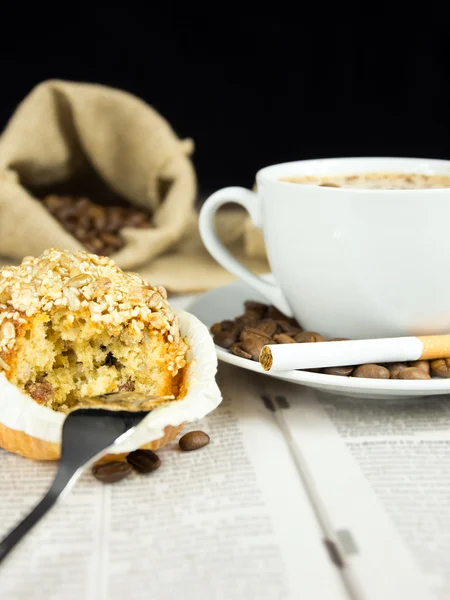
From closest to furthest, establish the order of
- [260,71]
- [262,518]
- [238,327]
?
1. [262,518]
2. [238,327]
3. [260,71]

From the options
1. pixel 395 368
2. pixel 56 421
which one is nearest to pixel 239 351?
pixel 395 368

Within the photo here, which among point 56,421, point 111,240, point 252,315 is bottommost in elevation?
point 111,240

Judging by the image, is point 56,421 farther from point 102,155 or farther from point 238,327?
point 102,155

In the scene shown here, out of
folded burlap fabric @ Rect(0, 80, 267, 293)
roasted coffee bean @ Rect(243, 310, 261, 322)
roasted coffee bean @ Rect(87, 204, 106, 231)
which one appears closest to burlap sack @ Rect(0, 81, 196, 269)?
folded burlap fabric @ Rect(0, 80, 267, 293)

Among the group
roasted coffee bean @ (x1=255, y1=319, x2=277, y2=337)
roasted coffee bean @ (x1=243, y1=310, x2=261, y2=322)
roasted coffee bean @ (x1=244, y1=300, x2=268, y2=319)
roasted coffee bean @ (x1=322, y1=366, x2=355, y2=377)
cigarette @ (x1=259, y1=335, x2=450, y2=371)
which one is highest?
cigarette @ (x1=259, y1=335, x2=450, y2=371)

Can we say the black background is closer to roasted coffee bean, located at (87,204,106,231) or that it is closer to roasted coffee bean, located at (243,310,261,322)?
roasted coffee bean, located at (87,204,106,231)

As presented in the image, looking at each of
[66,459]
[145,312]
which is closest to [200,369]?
[145,312]

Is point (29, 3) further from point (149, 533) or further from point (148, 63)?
point (149, 533)
